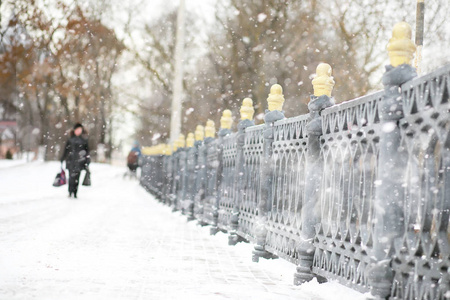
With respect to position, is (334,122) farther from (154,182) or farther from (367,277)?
(154,182)

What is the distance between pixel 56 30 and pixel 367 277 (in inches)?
1146

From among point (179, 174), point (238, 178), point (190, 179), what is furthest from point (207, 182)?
point (179, 174)

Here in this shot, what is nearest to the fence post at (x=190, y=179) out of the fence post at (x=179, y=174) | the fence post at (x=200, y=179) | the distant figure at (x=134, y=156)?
the fence post at (x=200, y=179)

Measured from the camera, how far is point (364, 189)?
16.0ft

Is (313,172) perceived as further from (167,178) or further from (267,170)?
(167,178)

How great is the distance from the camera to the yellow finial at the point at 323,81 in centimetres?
594

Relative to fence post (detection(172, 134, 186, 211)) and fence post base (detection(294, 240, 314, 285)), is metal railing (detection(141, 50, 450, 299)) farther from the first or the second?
fence post (detection(172, 134, 186, 211))

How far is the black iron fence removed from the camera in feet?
12.7

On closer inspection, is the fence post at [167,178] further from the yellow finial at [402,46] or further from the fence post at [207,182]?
the yellow finial at [402,46]

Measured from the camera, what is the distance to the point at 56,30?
103 ft

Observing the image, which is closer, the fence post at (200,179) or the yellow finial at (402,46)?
the yellow finial at (402,46)

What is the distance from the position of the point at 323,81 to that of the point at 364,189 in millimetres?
1421

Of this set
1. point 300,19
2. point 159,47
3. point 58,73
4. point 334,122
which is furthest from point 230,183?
point 58,73

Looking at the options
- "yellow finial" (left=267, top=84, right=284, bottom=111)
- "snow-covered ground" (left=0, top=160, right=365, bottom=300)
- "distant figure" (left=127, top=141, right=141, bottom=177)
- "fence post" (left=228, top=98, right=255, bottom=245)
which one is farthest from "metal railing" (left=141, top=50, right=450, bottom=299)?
"distant figure" (left=127, top=141, right=141, bottom=177)
